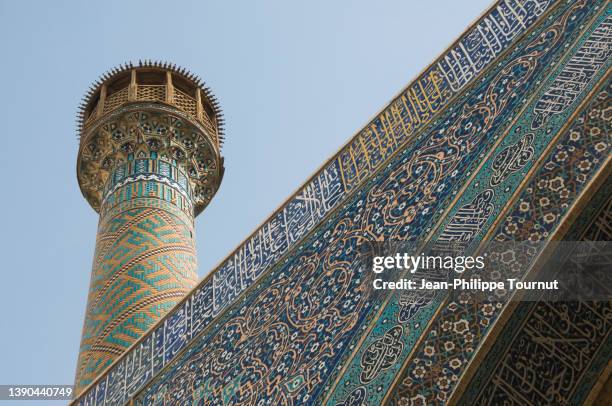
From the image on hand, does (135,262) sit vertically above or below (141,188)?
below

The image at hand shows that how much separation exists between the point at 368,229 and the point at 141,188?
4163mm

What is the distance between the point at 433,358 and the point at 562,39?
159 cm

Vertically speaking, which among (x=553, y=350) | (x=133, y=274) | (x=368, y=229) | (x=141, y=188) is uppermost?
(x=141, y=188)

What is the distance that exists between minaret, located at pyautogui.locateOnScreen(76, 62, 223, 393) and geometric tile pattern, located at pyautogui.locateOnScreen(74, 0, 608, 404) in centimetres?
176

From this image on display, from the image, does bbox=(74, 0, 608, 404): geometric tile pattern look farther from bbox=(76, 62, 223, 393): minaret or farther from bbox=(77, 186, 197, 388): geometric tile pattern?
bbox=(76, 62, 223, 393): minaret

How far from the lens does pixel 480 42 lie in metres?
5.04

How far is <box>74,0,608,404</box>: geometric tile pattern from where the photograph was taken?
4.08 meters

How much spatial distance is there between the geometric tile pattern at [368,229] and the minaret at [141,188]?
1762mm

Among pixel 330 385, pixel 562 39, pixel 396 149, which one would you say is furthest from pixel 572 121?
pixel 330 385

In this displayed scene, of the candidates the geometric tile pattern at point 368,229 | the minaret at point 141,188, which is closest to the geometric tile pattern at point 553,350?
the geometric tile pattern at point 368,229

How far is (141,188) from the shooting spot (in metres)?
8.44

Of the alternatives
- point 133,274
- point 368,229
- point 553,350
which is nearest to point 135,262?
point 133,274

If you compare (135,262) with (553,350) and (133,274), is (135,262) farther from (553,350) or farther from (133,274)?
(553,350)

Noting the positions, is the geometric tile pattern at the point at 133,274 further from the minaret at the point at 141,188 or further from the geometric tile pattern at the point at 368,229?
the geometric tile pattern at the point at 368,229
